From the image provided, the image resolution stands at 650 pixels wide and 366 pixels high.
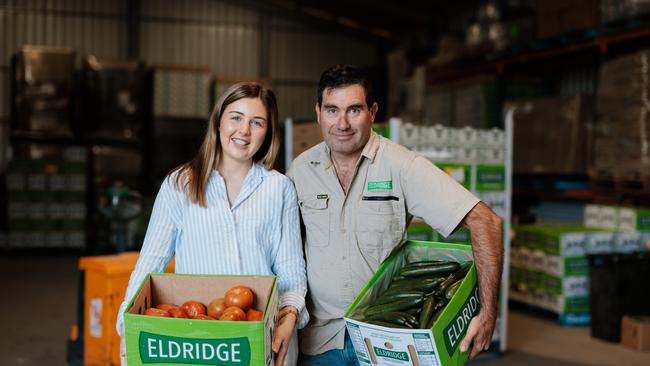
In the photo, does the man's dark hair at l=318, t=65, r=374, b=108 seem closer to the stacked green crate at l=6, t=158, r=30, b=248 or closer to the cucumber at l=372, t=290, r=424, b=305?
the cucumber at l=372, t=290, r=424, b=305

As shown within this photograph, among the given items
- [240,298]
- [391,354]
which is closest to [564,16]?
[391,354]

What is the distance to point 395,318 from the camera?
2127 mm

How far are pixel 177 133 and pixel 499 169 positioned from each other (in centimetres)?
926

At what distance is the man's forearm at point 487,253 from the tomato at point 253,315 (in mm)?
744

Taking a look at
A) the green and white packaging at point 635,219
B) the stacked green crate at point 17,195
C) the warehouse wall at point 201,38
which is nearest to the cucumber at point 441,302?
the green and white packaging at point 635,219

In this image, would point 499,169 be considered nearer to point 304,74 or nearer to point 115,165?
point 115,165

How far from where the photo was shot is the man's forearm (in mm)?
2203

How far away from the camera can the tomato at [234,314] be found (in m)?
1.88

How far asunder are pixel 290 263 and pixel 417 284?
43 cm

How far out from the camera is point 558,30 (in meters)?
8.39

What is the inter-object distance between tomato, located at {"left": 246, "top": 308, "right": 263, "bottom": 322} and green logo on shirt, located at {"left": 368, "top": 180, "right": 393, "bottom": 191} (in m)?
0.69

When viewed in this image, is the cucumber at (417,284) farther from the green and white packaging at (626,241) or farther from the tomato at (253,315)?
the green and white packaging at (626,241)

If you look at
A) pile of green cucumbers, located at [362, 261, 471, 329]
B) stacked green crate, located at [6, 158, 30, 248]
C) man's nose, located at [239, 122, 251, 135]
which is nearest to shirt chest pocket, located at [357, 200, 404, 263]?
pile of green cucumbers, located at [362, 261, 471, 329]

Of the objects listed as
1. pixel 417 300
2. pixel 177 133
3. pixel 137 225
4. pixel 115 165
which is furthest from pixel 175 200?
pixel 177 133
